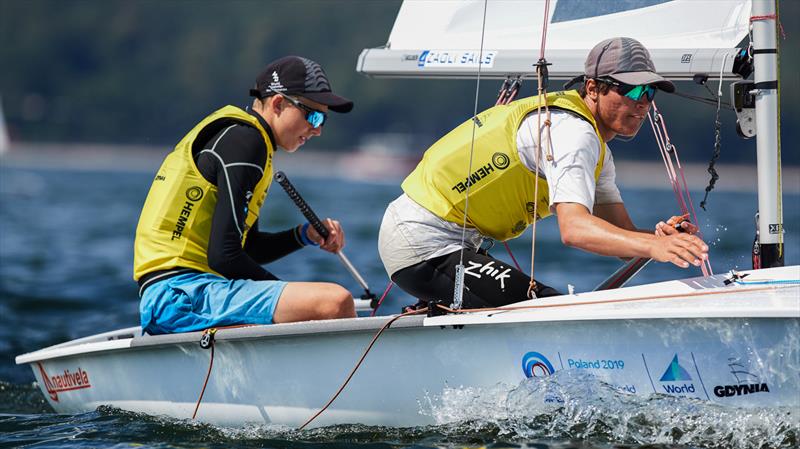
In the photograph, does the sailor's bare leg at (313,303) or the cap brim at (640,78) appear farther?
the sailor's bare leg at (313,303)

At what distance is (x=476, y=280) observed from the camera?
11.6 feet

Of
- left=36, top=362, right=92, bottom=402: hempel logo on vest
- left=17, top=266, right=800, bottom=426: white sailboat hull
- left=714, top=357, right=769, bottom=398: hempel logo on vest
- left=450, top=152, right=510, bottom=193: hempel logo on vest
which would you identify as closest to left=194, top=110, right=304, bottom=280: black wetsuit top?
left=17, top=266, right=800, bottom=426: white sailboat hull

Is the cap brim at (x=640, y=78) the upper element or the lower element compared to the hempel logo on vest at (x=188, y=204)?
upper

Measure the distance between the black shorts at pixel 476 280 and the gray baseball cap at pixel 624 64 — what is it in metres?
0.66

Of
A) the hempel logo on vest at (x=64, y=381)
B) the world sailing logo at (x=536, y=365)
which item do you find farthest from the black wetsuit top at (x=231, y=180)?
the world sailing logo at (x=536, y=365)

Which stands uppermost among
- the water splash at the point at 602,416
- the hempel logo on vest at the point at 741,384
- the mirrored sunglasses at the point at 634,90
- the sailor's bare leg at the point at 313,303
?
the mirrored sunglasses at the point at 634,90

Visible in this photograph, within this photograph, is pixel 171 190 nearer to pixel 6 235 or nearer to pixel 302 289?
pixel 302 289

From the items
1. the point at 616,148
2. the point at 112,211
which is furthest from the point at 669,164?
the point at 616,148

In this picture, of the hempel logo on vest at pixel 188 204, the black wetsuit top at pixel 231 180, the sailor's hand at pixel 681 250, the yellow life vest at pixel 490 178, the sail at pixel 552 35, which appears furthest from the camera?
the sail at pixel 552 35

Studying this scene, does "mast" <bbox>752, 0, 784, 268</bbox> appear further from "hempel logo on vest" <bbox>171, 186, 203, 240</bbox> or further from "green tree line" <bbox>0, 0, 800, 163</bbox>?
"green tree line" <bbox>0, 0, 800, 163</bbox>

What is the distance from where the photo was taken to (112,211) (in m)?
23.2

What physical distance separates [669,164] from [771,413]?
1101 mm

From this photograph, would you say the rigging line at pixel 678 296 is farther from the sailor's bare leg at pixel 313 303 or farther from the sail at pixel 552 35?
Result: the sail at pixel 552 35

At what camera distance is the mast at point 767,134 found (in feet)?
11.7
